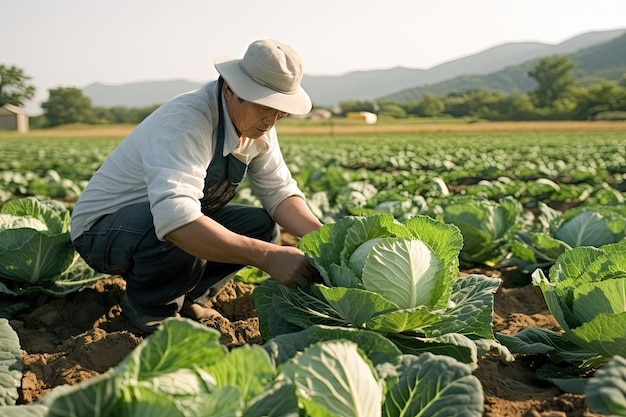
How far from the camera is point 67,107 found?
2517 inches

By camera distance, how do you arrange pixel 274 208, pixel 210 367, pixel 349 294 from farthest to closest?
pixel 274 208, pixel 349 294, pixel 210 367

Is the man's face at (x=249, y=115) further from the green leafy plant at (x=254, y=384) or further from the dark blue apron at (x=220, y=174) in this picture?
the green leafy plant at (x=254, y=384)

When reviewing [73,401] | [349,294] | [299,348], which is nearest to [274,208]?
[349,294]

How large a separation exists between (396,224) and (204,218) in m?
0.83

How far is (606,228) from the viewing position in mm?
4422

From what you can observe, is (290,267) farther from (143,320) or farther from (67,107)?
(67,107)

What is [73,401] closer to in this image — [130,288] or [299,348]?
[299,348]

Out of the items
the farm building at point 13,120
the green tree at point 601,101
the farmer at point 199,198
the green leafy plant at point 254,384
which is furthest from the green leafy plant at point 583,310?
the green tree at point 601,101

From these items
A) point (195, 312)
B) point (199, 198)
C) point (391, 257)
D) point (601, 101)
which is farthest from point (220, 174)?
point (601, 101)

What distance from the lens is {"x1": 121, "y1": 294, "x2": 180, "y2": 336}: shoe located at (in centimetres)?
344

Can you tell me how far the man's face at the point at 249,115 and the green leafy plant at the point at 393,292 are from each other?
685mm

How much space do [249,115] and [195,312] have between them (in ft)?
4.23

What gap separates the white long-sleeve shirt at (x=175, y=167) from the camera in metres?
2.81

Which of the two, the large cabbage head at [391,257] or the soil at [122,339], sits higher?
the large cabbage head at [391,257]
